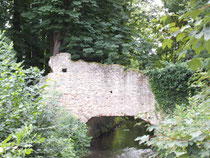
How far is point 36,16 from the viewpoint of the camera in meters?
10.0

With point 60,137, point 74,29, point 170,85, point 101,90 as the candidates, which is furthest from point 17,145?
point 74,29

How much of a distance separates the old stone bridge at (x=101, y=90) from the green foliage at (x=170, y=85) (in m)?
0.31

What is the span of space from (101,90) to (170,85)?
2.68m

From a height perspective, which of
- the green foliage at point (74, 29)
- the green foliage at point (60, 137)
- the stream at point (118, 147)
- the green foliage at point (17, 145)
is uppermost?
the green foliage at point (74, 29)

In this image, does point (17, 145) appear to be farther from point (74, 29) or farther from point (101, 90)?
point (74, 29)

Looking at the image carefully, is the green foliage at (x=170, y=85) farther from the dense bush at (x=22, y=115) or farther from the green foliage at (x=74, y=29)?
the dense bush at (x=22, y=115)

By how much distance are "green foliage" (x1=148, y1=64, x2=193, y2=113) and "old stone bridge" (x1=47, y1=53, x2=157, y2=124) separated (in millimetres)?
309

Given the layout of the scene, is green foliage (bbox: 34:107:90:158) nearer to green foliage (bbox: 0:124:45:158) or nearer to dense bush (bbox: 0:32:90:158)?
dense bush (bbox: 0:32:90:158)

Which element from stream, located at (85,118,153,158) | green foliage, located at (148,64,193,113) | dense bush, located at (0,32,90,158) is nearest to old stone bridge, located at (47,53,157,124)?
green foliage, located at (148,64,193,113)

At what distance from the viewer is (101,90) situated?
827 centimetres

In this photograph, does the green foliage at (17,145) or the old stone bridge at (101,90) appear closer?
the green foliage at (17,145)

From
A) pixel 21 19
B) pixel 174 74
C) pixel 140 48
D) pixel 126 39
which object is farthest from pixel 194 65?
pixel 21 19

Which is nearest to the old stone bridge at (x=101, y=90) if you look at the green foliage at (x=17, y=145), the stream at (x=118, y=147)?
the stream at (x=118, y=147)

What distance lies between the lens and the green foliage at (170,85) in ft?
25.5
